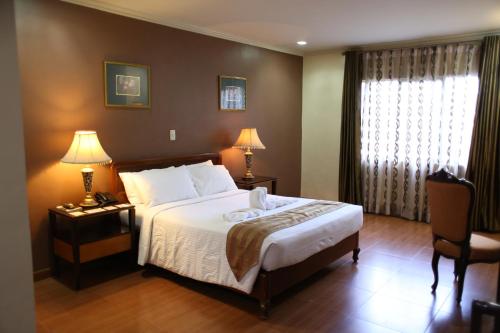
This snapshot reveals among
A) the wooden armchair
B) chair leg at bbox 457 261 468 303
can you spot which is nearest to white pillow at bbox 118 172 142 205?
the wooden armchair

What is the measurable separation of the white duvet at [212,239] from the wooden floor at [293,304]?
21 centimetres

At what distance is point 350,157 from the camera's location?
6.21 metres

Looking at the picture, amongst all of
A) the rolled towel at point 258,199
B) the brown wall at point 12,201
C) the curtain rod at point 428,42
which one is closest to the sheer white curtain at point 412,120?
the curtain rod at point 428,42

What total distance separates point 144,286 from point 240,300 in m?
0.90

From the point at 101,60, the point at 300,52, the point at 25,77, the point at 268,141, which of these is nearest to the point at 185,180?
the point at 101,60

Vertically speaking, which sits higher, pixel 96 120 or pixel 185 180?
pixel 96 120

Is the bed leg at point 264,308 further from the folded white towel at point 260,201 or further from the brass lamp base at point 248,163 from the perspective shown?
the brass lamp base at point 248,163

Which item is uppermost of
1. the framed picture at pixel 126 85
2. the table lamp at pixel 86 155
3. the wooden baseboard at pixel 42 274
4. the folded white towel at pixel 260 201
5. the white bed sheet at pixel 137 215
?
the framed picture at pixel 126 85

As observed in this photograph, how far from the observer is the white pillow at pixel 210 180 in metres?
4.45

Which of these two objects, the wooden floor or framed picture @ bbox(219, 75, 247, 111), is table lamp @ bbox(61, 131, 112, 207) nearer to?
the wooden floor

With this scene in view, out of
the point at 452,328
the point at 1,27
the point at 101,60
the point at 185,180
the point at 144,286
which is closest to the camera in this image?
the point at 1,27

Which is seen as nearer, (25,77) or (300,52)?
(25,77)

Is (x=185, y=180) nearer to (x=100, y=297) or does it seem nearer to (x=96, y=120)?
(x=96, y=120)

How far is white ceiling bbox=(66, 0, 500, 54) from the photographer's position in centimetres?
384
